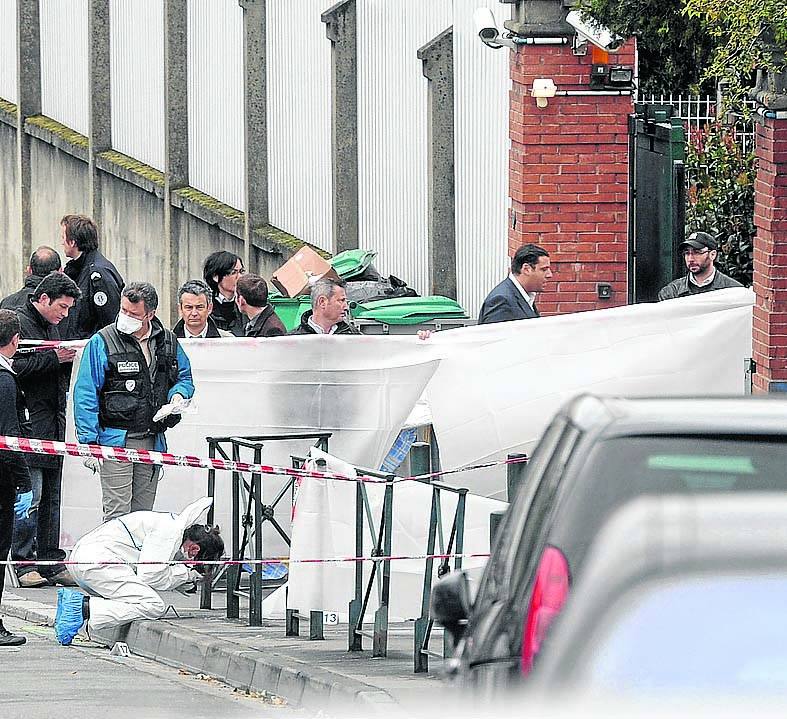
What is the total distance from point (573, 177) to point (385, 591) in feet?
19.0

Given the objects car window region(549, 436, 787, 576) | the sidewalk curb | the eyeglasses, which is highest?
the eyeglasses

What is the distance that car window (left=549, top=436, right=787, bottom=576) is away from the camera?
354 centimetres

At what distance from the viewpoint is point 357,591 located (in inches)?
349

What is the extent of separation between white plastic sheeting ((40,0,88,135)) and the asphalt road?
63.1 ft

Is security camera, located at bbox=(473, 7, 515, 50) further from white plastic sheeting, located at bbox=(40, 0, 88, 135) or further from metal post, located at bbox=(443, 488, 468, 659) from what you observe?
white plastic sheeting, located at bbox=(40, 0, 88, 135)

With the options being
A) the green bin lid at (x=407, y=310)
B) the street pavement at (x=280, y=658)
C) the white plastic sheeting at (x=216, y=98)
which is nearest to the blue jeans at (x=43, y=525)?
the street pavement at (x=280, y=658)

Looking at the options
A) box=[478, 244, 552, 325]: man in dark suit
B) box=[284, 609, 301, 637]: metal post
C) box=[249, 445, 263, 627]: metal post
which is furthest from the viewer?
box=[478, 244, 552, 325]: man in dark suit

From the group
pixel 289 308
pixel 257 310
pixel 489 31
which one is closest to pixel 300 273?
pixel 289 308

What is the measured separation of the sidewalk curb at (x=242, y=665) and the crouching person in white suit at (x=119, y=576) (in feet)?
0.44

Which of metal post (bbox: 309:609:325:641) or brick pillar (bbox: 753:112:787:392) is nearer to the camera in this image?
metal post (bbox: 309:609:325:641)

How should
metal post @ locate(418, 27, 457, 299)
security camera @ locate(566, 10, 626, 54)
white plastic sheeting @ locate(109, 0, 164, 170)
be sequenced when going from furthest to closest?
white plastic sheeting @ locate(109, 0, 164, 170)
metal post @ locate(418, 27, 457, 299)
security camera @ locate(566, 10, 626, 54)

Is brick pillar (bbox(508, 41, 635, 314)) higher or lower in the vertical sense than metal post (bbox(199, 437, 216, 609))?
higher

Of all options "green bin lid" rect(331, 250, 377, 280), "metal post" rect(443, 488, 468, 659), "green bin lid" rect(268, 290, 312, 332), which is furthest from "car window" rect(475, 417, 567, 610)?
"green bin lid" rect(331, 250, 377, 280)

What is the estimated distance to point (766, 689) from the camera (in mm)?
3195
